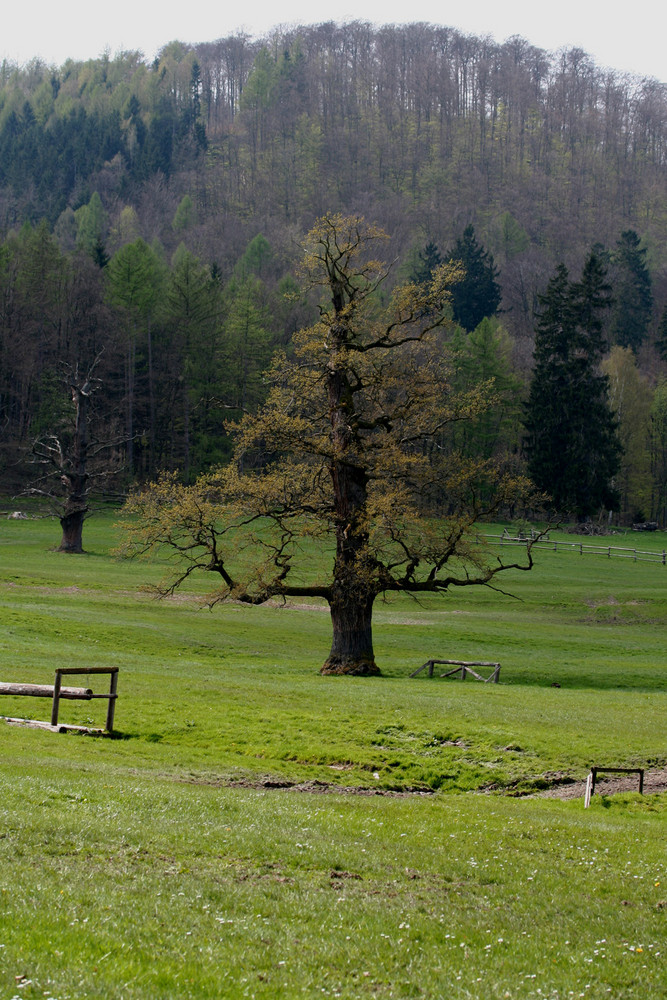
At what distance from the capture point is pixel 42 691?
752 inches

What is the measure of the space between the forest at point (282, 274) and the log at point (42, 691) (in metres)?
16.7

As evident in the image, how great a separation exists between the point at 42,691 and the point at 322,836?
899 cm

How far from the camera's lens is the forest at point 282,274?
301ft

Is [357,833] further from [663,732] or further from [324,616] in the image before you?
[324,616]

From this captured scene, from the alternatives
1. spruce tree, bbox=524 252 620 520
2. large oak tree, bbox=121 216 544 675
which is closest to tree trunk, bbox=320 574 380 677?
large oak tree, bbox=121 216 544 675

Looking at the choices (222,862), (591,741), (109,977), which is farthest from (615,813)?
(109,977)

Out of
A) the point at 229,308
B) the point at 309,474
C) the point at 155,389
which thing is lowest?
the point at 309,474

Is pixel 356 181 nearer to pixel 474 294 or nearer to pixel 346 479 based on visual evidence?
pixel 474 294

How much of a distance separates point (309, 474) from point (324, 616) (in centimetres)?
1570

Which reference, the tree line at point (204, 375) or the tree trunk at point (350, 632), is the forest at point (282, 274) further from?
the tree trunk at point (350, 632)

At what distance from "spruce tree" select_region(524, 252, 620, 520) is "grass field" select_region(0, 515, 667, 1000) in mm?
62188

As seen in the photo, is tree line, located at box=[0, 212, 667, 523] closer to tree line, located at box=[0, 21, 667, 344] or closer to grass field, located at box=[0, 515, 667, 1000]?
tree line, located at box=[0, 21, 667, 344]

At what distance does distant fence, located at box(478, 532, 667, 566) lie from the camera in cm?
7444

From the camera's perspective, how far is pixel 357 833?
12.6 m
